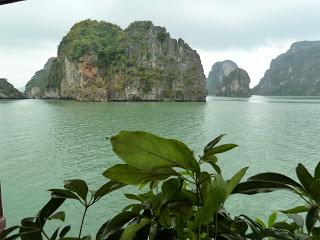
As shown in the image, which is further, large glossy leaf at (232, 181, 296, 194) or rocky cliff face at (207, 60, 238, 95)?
rocky cliff face at (207, 60, 238, 95)

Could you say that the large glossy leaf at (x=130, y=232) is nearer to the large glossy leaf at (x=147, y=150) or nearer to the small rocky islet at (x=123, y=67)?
the large glossy leaf at (x=147, y=150)

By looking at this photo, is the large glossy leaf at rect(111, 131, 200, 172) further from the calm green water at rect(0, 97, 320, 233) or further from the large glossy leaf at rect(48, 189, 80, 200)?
the calm green water at rect(0, 97, 320, 233)

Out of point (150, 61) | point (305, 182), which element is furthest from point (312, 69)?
point (305, 182)

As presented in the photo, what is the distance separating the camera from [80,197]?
540 mm

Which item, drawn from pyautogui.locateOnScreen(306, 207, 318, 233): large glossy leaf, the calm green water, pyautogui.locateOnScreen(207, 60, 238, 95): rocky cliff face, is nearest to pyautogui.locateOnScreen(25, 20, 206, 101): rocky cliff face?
the calm green water

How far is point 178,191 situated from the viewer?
45 centimetres

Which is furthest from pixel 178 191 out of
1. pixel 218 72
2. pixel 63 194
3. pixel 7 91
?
pixel 218 72

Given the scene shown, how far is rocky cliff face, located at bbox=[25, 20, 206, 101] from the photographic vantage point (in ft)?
184

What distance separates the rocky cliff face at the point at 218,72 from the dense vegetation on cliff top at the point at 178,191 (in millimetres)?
126010

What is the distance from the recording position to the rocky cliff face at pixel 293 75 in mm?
104562

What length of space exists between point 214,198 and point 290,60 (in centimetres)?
12769

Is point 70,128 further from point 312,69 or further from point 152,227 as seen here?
point 312,69

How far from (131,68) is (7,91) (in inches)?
1195

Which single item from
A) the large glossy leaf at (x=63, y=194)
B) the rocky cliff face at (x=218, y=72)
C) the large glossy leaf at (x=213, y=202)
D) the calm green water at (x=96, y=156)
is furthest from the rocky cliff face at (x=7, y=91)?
the large glossy leaf at (x=213, y=202)
